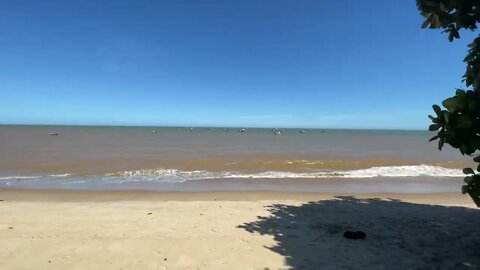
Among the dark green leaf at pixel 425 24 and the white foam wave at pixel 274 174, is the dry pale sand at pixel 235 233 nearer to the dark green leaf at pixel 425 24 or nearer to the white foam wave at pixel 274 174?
the dark green leaf at pixel 425 24

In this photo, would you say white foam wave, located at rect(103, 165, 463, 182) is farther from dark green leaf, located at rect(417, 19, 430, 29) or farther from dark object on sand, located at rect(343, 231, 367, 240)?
dark green leaf, located at rect(417, 19, 430, 29)

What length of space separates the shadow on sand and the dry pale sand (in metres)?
0.02

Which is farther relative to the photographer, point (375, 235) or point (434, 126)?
point (375, 235)

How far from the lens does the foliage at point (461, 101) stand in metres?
4.56

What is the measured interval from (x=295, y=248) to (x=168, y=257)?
2394 mm

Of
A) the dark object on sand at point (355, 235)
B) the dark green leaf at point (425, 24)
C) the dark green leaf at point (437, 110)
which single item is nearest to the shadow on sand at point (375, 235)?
the dark object on sand at point (355, 235)

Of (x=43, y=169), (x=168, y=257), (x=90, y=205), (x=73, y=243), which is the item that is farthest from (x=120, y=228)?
(x=43, y=169)

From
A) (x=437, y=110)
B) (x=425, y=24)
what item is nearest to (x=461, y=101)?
(x=437, y=110)

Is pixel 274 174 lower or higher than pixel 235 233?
lower

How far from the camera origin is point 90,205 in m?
10.3

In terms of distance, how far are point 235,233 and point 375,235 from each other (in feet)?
10.0

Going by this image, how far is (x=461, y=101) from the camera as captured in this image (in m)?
4.60

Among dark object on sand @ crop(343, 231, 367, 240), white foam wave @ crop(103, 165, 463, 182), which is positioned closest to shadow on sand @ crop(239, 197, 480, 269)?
dark object on sand @ crop(343, 231, 367, 240)

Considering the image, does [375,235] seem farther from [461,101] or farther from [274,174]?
[274,174]
